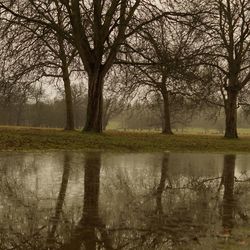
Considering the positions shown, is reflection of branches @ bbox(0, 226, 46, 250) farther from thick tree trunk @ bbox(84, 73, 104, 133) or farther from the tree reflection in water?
thick tree trunk @ bbox(84, 73, 104, 133)

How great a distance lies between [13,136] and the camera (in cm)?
1795

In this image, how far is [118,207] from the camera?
7.20 m

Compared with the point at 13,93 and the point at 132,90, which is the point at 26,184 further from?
the point at 132,90

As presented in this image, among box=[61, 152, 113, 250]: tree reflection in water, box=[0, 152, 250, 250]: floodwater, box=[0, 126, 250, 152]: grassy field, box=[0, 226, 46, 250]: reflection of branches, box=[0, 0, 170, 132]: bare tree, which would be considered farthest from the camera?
box=[0, 0, 170, 132]: bare tree

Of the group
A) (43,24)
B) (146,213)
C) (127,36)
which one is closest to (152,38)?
(127,36)

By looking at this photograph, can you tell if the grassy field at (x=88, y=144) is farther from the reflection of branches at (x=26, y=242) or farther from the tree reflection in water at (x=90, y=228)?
the reflection of branches at (x=26, y=242)

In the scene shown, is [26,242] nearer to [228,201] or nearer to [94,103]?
[228,201]

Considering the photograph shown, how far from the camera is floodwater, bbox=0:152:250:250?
542 cm

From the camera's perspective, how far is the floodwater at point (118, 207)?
5.42 meters

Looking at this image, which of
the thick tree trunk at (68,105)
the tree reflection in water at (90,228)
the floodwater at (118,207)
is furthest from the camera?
the thick tree trunk at (68,105)

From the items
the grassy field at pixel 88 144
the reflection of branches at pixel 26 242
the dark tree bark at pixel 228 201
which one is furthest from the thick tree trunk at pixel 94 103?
the reflection of branches at pixel 26 242

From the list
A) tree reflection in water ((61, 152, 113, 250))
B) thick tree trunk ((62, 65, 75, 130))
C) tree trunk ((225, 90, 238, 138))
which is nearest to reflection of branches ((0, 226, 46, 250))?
tree reflection in water ((61, 152, 113, 250))

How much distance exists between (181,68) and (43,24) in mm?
6597

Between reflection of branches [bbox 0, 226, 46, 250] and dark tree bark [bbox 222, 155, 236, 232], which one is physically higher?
dark tree bark [bbox 222, 155, 236, 232]
